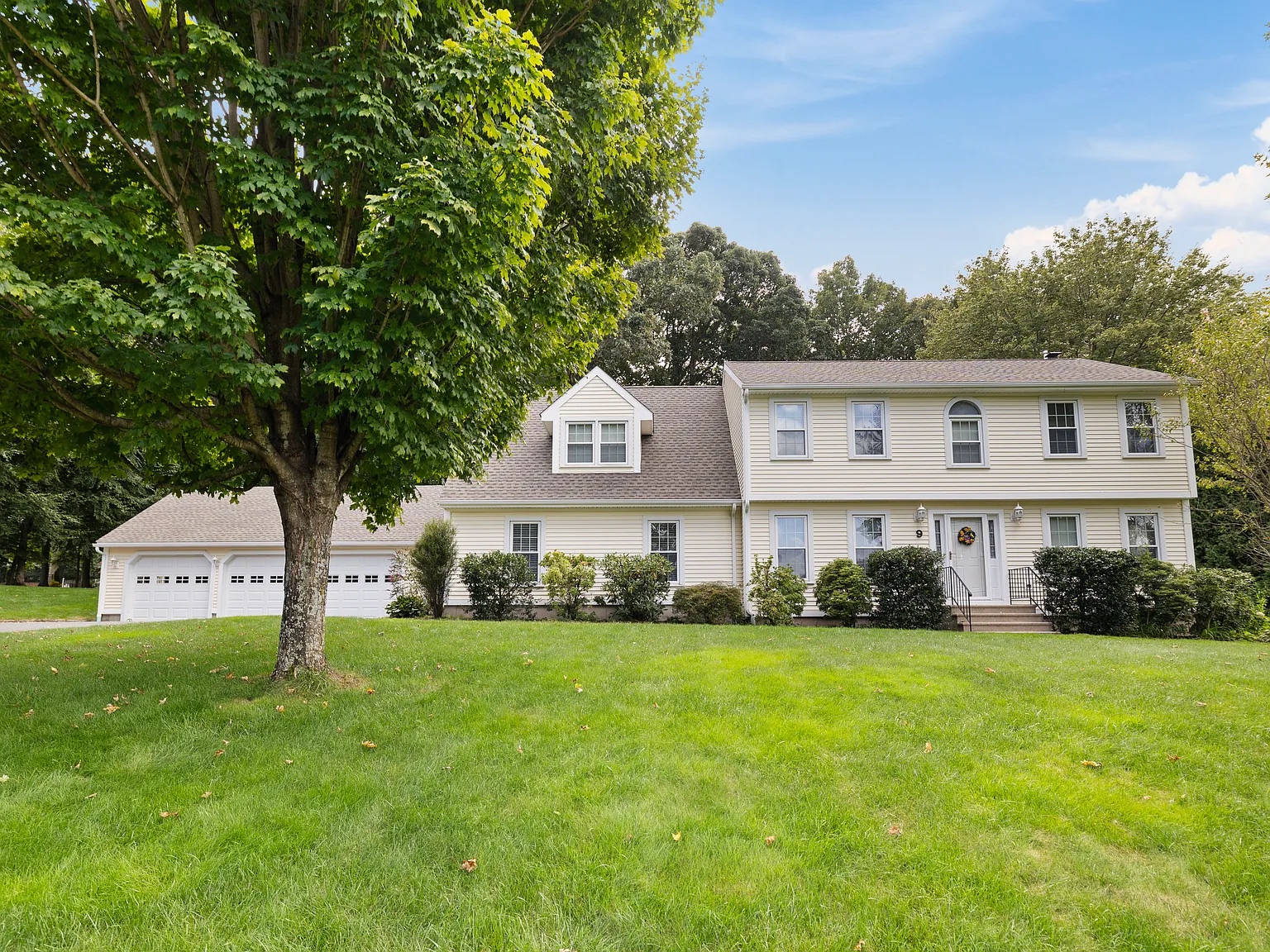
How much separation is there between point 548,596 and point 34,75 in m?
12.8

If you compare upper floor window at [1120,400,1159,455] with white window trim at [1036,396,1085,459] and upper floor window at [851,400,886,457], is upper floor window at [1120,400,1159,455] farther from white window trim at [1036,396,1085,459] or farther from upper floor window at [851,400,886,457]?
upper floor window at [851,400,886,457]

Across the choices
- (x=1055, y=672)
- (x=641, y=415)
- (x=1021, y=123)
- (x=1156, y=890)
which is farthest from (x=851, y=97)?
(x=1156, y=890)

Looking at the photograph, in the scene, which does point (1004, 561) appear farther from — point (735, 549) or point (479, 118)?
point (479, 118)

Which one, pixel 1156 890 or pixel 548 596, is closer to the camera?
pixel 1156 890

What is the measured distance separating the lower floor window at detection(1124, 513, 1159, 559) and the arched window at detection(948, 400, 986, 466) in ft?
12.8

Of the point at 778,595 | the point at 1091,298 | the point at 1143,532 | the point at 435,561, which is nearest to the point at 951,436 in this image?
the point at 1143,532

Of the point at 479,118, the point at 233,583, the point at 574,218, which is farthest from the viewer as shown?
the point at 233,583

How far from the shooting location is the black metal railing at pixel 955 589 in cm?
1555

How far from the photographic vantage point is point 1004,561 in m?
16.2

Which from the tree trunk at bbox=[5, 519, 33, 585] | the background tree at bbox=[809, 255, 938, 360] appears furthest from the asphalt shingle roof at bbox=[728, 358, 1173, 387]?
the tree trunk at bbox=[5, 519, 33, 585]

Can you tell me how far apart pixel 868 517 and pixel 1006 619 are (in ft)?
12.3

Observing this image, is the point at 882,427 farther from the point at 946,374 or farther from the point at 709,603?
the point at 709,603

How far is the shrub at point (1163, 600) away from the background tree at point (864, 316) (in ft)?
80.0

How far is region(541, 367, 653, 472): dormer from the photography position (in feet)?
59.1
